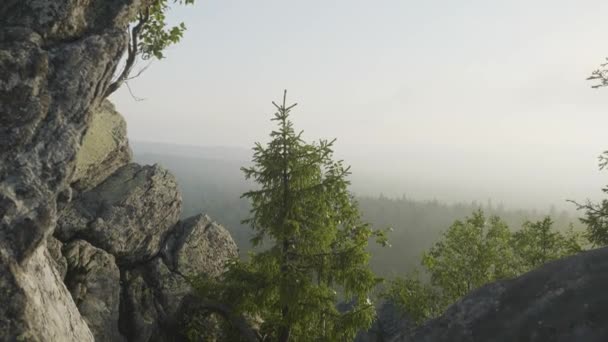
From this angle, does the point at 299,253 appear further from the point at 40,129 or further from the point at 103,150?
the point at 103,150

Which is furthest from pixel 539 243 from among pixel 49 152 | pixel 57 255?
pixel 49 152

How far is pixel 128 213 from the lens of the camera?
1920 centimetres

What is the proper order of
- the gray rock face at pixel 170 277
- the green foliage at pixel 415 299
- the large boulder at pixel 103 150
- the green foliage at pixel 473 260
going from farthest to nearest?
the green foliage at pixel 473 260 < the green foliage at pixel 415 299 < the large boulder at pixel 103 150 < the gray rock face at pixel 170 277

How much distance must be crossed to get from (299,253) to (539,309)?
9534 millimetres

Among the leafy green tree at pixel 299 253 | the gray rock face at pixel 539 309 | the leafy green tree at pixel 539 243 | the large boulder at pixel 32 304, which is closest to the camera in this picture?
the gray rock face at pixel 539 309

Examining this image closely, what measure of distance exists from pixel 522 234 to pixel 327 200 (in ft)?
57.9

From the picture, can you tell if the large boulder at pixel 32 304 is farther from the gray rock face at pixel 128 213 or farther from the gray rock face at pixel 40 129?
the gray rock face at pixel 128 213

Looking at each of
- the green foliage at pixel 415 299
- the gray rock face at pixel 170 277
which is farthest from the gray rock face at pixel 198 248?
the green foliage at pixel 415 299

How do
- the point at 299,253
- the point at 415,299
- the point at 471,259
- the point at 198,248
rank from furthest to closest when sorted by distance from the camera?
the point at 471,259, the point at 415,299, the point at 198,248, the point at 299,253

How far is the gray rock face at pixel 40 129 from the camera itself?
8.30 meters

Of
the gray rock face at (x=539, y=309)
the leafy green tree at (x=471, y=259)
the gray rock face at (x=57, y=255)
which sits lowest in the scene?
the leafy green tree at (x=471, y=259)

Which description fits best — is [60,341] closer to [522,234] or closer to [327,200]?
[327,200]

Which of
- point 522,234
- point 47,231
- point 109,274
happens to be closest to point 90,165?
point 109,274

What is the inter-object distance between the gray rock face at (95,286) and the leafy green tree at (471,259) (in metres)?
19.2
